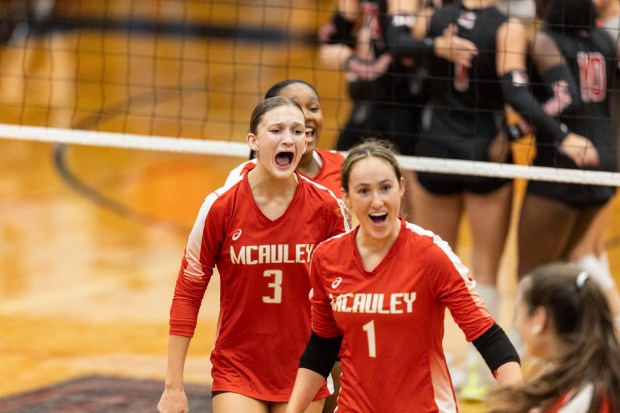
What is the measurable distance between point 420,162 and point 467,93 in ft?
1.92

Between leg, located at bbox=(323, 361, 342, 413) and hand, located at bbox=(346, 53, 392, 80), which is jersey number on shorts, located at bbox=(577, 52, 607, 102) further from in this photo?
leg, located at bbox=(323, 361, 342, 413)

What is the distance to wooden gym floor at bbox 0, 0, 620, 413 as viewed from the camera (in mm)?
8203

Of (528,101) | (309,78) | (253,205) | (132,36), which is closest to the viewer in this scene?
(253,205)

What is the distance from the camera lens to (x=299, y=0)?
2105cm

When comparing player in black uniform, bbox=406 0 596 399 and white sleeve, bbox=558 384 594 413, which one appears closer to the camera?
white sleeve, bbox=558 384 594 413

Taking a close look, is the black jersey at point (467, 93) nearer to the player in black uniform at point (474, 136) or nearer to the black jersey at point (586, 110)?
the player in black uniform at point (474, 136)

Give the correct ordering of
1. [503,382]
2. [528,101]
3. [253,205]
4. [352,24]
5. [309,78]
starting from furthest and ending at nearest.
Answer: [309,78] → [352,24] → [528,101] → [253,205] → [503,382]

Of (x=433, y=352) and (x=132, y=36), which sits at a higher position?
(x=132, y=36)

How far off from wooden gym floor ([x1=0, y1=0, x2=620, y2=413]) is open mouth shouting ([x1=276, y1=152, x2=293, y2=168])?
9.07 feet

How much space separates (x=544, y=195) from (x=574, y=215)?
0.70 ft

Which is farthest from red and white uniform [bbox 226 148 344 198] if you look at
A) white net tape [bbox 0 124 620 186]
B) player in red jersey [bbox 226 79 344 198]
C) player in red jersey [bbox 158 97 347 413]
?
white net tape [bbox 0 124 620 186]

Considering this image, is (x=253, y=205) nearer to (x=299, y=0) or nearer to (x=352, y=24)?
(x=352, y=24)

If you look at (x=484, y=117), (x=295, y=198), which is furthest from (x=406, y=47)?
(x=295, y=198)

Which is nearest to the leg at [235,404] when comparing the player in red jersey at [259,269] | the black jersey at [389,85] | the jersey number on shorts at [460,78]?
the player in red jersey at [259,269]
